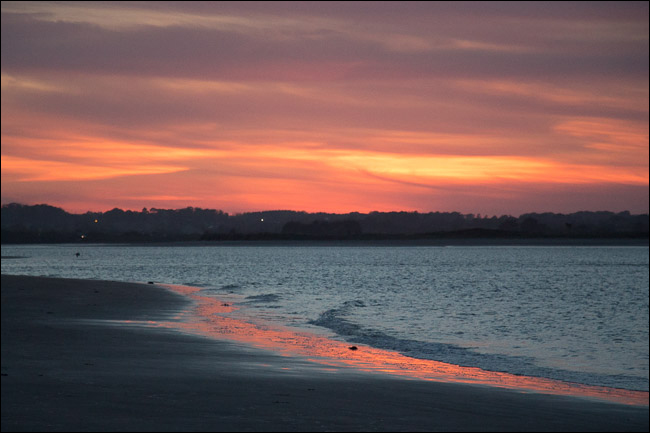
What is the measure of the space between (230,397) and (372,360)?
7862 millimetres

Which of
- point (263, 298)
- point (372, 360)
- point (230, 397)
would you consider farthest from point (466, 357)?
point (263, 298)

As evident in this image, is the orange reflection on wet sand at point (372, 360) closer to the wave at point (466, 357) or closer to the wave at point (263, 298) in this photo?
the wave at point (466, 357)

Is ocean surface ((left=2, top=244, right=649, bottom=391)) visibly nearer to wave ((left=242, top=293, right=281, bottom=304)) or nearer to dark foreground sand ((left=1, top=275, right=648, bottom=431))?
wave ((left=242, top=293, right=281, bottom=304))

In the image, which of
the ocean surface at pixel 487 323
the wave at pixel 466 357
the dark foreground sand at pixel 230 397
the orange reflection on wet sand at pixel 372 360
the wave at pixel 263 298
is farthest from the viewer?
the wave at pixel 263 298

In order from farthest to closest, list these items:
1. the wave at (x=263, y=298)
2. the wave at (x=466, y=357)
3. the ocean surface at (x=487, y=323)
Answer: the wave at (x=263, y=298) < the ocean surface at (x=487, y=323) < the wave at (x=466, y=357)

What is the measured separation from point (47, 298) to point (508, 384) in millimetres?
28876

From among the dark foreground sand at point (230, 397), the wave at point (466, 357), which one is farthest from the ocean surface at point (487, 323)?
the dark foreground sand at point (230, 397)

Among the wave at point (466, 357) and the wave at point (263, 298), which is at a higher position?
the wave at point (466, 357)

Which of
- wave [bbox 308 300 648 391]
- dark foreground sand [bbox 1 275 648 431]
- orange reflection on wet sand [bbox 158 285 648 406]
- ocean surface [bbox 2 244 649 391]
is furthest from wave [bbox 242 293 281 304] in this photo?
dark foreground sand [bbox 1 275 648 431]

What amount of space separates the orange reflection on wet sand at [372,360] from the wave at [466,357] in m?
0.77

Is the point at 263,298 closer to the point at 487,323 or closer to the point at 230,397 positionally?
the point at 487,323

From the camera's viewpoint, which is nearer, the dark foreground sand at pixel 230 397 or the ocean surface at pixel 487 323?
the dark foreground sand at pixel 230 397

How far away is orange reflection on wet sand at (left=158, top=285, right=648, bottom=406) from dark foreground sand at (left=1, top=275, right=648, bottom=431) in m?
1.19

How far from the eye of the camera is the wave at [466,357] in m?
18.3
